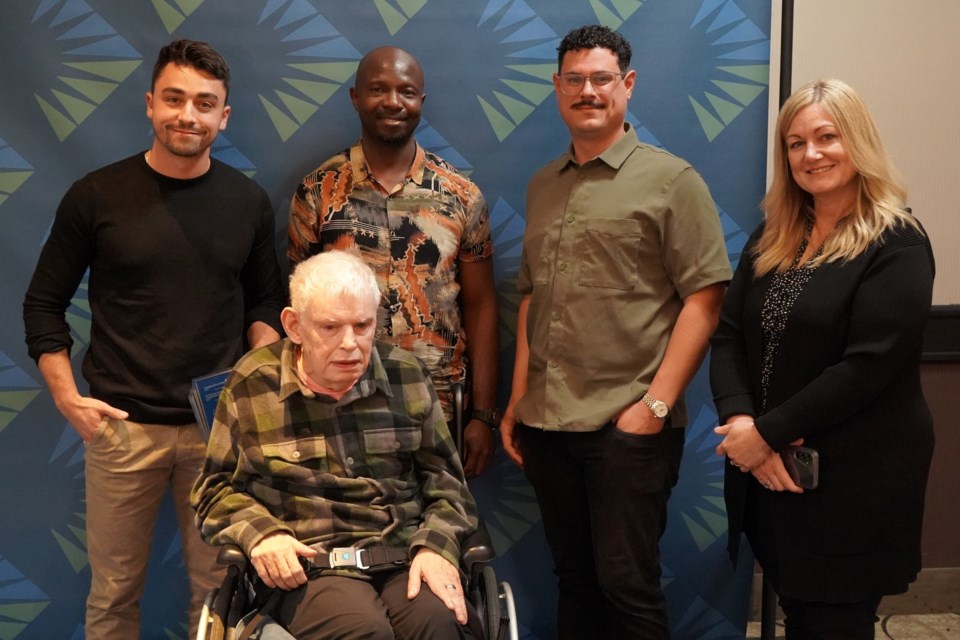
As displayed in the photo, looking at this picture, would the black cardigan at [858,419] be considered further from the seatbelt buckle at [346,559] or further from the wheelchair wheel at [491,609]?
the seatbelt buckle at [346,559]

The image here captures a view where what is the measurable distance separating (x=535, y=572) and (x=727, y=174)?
162 cm

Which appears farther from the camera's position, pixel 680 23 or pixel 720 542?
pixel 720 542

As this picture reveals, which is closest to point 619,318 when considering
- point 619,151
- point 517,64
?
point 619,151

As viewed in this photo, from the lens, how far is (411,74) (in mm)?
2809

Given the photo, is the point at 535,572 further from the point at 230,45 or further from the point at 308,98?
the point at 230,45

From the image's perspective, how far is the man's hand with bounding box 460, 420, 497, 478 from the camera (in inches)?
117

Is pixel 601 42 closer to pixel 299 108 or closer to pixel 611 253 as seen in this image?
pixel 611 253

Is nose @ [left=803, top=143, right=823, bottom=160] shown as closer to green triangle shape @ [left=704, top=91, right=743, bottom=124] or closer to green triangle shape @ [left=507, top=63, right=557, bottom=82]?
green triangle shape @ [left=704, top=91, right=743, bottom=124]

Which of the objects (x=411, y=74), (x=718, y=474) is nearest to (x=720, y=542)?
(x=718, y=474)

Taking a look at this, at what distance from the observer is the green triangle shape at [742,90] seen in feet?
10.3

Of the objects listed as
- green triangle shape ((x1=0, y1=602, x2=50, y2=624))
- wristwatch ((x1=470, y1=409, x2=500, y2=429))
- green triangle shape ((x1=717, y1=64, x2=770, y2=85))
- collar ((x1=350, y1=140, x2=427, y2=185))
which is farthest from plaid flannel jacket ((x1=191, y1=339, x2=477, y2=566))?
green triangle shape ((x1=717, y1=64, x2=770, y2=85))

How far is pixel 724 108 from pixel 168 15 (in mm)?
1928

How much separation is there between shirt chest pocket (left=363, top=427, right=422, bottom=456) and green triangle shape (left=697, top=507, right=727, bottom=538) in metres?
1.49

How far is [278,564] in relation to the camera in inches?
81.5
